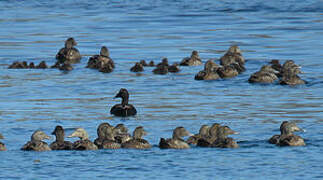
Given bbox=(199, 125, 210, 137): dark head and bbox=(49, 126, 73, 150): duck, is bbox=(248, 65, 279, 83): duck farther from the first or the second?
bbox=(49, 126, 73, 150): duck

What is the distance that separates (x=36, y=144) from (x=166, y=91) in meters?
8.44

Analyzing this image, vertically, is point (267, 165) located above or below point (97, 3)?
below

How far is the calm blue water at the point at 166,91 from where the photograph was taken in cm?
1788

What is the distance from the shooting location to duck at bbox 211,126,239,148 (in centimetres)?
1900

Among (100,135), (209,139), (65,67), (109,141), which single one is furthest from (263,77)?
(109,141)

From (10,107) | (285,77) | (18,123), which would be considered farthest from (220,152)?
(285,77)

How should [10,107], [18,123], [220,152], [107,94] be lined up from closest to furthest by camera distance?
[220,152]
[18,123]
[10,107]
[107,94]

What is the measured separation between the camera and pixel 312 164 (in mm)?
17719

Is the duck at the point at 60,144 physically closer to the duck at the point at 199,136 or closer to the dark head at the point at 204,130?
the duck at the point at 199,136

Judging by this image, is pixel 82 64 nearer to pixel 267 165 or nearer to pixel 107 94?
pixel 107 94

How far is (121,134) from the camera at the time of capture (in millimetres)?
20047

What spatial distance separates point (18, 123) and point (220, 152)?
524cm

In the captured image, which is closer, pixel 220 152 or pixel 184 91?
pixel 220 152

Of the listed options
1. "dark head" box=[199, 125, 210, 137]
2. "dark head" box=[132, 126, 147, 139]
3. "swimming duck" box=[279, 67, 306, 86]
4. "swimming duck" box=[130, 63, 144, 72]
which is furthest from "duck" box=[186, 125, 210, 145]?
"swimming duck" box=[130, 63, 144, 72]
